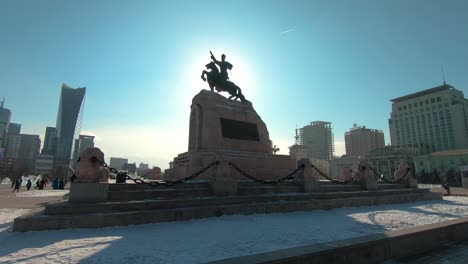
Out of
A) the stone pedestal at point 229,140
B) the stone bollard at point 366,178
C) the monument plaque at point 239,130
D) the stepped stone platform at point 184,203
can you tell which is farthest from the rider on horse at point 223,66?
the stone bollard at point 366,178

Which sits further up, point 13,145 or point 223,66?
point 13,145

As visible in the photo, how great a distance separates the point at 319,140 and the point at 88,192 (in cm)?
17888

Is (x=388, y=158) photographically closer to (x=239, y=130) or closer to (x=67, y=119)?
(x=239, y=130)

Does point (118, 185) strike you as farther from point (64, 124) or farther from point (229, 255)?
point (64, 124)

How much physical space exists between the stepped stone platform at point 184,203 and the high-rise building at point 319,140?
165 metres

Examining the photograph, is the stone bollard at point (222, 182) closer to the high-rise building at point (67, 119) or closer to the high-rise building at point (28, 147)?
the high-rise building at point (67, 119)

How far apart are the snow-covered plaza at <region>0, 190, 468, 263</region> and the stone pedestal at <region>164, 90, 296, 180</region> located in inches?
230

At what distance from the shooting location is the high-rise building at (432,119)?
345 ft

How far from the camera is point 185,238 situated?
19.5 ft

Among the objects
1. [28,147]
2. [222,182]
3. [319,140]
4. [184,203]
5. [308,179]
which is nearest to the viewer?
[184,203]

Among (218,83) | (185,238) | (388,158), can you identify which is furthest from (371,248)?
(388,158)

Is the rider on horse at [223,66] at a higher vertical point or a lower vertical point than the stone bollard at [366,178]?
higher

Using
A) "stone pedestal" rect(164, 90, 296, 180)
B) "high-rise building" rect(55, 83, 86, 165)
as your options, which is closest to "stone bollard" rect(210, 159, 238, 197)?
"stone pedestal" rect(164, 90, 296, 180)

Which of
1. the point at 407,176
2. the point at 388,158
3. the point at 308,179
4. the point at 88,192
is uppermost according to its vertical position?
the point at 388,158
